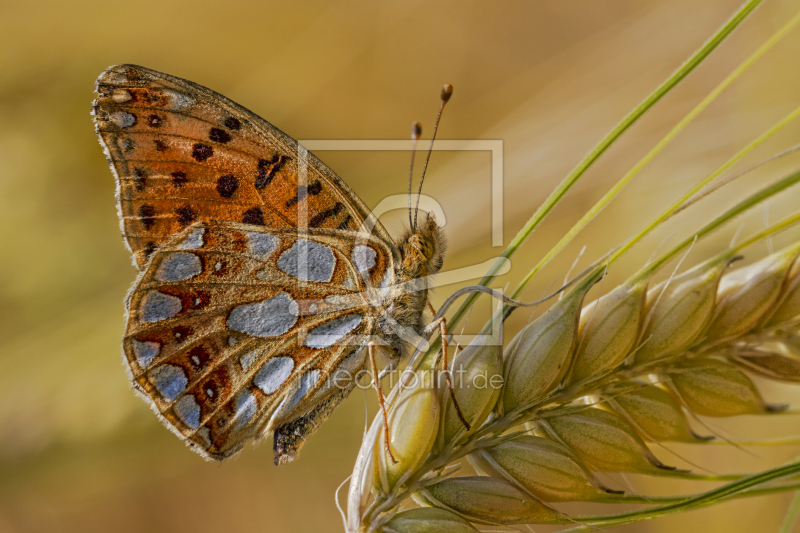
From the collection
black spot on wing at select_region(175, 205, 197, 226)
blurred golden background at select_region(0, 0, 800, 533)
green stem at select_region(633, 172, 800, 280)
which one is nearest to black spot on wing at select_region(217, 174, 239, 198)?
black spot on wing at select_region(175, 205, 197, 226)

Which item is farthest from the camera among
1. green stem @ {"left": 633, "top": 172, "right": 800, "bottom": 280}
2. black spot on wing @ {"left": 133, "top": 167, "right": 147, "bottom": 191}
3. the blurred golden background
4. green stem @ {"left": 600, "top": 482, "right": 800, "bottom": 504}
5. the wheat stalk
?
the blurred golden background

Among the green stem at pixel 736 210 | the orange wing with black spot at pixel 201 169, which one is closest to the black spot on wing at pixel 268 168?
the orange wing with black spot at pixel 201 169

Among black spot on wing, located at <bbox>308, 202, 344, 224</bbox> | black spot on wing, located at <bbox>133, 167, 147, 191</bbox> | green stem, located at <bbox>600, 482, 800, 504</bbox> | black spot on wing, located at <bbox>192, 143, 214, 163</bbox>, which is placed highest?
black spot on wing, located at <bbox>192, 143, 214, 163</bbox>

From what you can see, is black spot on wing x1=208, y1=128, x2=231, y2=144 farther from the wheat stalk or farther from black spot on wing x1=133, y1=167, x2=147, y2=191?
the wheat stalk

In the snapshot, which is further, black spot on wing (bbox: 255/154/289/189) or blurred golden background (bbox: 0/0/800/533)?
blurred golden background (bbox: 0/0/800/533)

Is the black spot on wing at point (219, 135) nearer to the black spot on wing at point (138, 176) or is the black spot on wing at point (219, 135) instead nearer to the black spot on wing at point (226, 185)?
the black spot on wing at point (226, 185)

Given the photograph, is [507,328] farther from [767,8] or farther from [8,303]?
[8,303]
